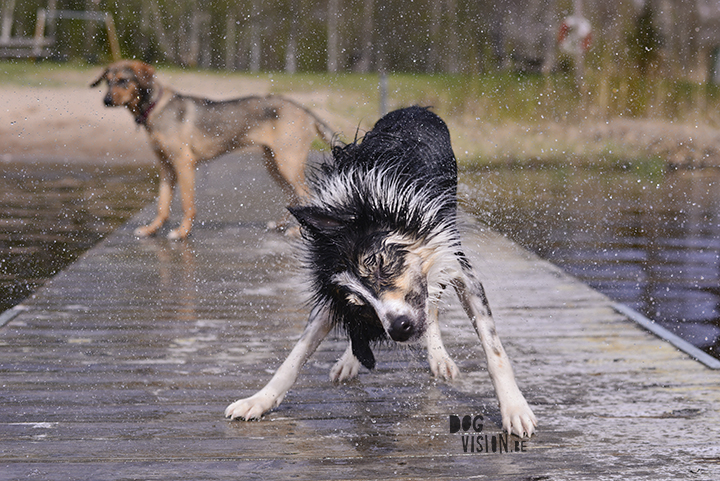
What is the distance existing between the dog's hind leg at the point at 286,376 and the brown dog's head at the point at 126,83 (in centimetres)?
507

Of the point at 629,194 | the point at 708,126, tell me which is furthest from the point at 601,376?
the point at 708,126

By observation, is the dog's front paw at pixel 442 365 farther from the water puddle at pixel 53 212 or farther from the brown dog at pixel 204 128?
the brown dog at pixel 204 128

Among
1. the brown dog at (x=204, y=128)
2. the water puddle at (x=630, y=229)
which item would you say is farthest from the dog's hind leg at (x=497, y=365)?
the brown dog at (x=204, y=128)

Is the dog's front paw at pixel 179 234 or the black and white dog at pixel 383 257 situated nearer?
the black and white dog at pixel 383 257

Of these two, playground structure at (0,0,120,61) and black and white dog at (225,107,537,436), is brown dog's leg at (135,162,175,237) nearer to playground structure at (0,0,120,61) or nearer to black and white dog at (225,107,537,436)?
black and white dog at (225,107,537,436)

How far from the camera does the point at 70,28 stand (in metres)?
32.6

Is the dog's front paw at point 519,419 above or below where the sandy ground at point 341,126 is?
above

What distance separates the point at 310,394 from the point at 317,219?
112cm

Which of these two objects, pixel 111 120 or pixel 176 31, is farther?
pixel 176 31

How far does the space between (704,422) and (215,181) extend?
33.3 feet

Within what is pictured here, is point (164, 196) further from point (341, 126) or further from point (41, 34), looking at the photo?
point (41, 34)

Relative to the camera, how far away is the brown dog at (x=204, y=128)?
8.02 metres

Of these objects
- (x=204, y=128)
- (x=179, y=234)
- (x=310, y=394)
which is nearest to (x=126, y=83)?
(x=204, y=128)

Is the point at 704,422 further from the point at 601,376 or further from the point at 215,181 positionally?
the point at 215,181
